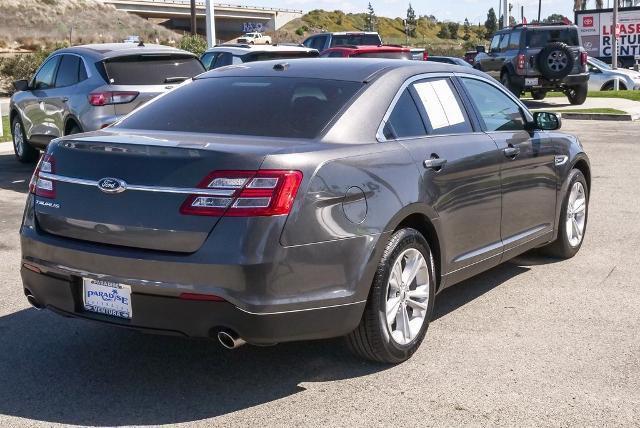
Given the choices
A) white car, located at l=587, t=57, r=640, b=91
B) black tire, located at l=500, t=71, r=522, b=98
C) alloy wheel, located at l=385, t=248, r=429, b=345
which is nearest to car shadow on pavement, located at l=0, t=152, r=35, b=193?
alloy wheel, located at l=385, t=248, r=429, b=345

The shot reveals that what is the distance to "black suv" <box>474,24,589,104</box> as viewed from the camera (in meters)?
23.3

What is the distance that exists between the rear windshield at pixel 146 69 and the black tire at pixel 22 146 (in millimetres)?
2747

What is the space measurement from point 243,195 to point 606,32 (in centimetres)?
4503

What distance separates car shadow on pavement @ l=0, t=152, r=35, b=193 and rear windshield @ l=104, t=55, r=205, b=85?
5.80 feet

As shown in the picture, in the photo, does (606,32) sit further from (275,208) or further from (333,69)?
(275,208)

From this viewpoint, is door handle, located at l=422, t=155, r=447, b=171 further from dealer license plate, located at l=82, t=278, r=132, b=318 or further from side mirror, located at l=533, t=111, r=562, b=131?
dealer license plate, located at l=82, t=278, r=132, b=318

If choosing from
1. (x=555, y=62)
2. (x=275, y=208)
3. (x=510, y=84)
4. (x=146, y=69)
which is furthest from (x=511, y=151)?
(x=510, y=84)

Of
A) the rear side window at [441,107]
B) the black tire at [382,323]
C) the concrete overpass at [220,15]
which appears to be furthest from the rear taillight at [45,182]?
the concrete overpass at [220,15]

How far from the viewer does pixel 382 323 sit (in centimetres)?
488

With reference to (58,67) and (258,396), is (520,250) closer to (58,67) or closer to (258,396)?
(258,396)

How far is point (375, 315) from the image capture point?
4.82 m

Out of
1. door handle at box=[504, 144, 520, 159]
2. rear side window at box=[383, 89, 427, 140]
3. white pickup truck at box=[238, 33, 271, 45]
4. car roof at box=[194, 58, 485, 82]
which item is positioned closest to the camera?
rear side window at box=[383, 89, 427, 140]

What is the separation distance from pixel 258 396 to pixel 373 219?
40.5 inches

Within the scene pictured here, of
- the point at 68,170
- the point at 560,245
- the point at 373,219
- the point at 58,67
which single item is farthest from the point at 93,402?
the point at 58,67
